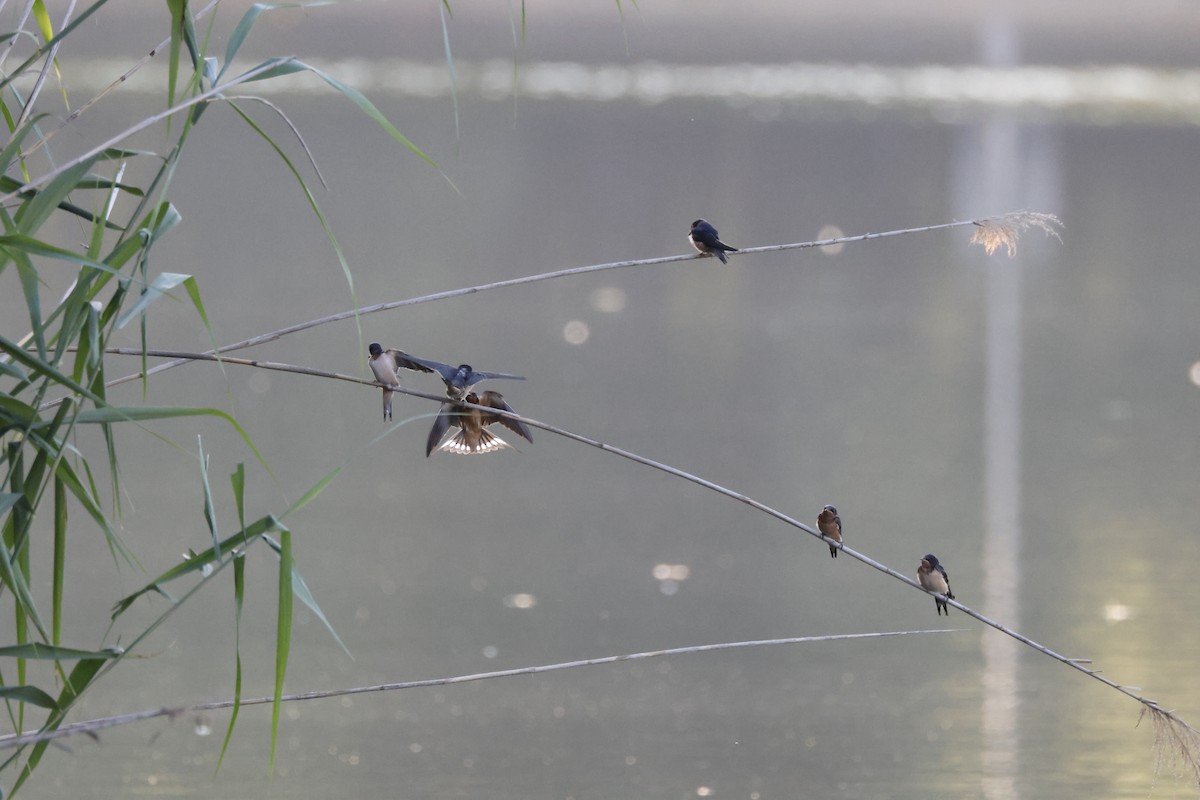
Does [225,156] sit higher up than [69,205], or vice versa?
[225,156]

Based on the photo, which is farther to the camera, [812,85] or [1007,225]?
[812,85]

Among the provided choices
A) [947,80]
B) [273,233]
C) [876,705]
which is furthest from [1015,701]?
[947,80]

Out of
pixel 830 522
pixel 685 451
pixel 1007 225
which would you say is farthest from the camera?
pixel 685 451

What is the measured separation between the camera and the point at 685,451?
6.50 meters

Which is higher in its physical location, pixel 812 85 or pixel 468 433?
pixel 812 85

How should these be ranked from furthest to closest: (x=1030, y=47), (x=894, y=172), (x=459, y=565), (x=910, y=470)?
Answer: (x=1030, y=47) < (x=894, y=172) < (x=910, y=470) < (x=459, y=565)

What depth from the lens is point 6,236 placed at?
5.07 ft

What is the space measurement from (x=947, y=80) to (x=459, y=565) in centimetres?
1628

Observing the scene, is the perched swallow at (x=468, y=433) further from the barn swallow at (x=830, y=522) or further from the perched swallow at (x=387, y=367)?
the barn swallow at (x=830, y=522)

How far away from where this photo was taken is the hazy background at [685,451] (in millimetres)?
3439

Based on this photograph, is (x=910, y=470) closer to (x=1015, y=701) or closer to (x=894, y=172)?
(x=1015, y=701)

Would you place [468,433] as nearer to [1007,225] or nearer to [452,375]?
[452,375]

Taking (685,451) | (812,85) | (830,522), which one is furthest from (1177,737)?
(812,85)

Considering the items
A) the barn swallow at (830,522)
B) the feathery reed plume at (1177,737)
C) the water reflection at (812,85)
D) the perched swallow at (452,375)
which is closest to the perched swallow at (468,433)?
the perched swallow at (452,375)
